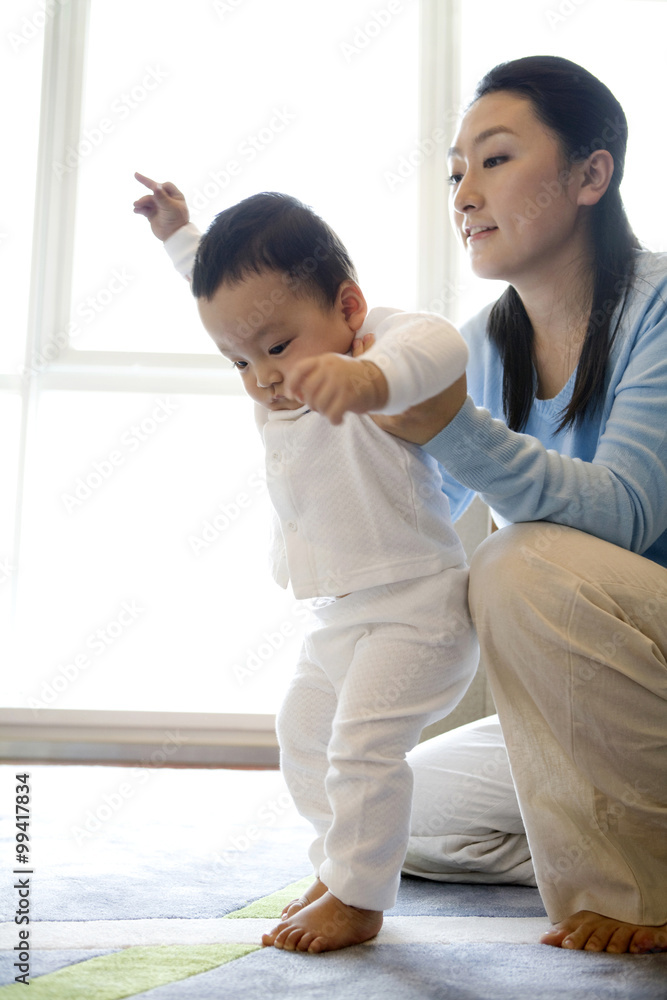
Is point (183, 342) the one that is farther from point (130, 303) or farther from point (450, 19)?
point (450, 19)

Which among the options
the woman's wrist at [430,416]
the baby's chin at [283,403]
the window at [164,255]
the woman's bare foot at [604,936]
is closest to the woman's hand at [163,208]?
the baby's chin at [283,403]

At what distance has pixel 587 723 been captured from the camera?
90cm

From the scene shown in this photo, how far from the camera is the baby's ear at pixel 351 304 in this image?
0.99m

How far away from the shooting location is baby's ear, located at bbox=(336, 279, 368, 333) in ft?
3.24

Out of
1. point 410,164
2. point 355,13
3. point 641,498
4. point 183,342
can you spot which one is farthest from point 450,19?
point 641,498

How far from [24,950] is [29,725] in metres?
1.67

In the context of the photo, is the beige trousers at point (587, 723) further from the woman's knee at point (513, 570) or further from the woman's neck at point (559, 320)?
the woman's neck at point (559, 320)

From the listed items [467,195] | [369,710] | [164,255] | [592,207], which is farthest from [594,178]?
[164,255]

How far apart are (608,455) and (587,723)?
30 centimetres

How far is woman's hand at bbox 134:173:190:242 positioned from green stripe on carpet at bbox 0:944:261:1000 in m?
0.89

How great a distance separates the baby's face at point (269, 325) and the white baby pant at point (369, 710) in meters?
0.26

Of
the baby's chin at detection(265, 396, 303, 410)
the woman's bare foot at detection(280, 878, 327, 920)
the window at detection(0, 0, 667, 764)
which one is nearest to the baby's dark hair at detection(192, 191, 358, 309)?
the baby's chin at detection(265, 396, 303, 410)

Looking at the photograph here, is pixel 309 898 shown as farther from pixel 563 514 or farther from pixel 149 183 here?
pixel 149 183

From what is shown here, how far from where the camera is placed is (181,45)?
8.65 feet
